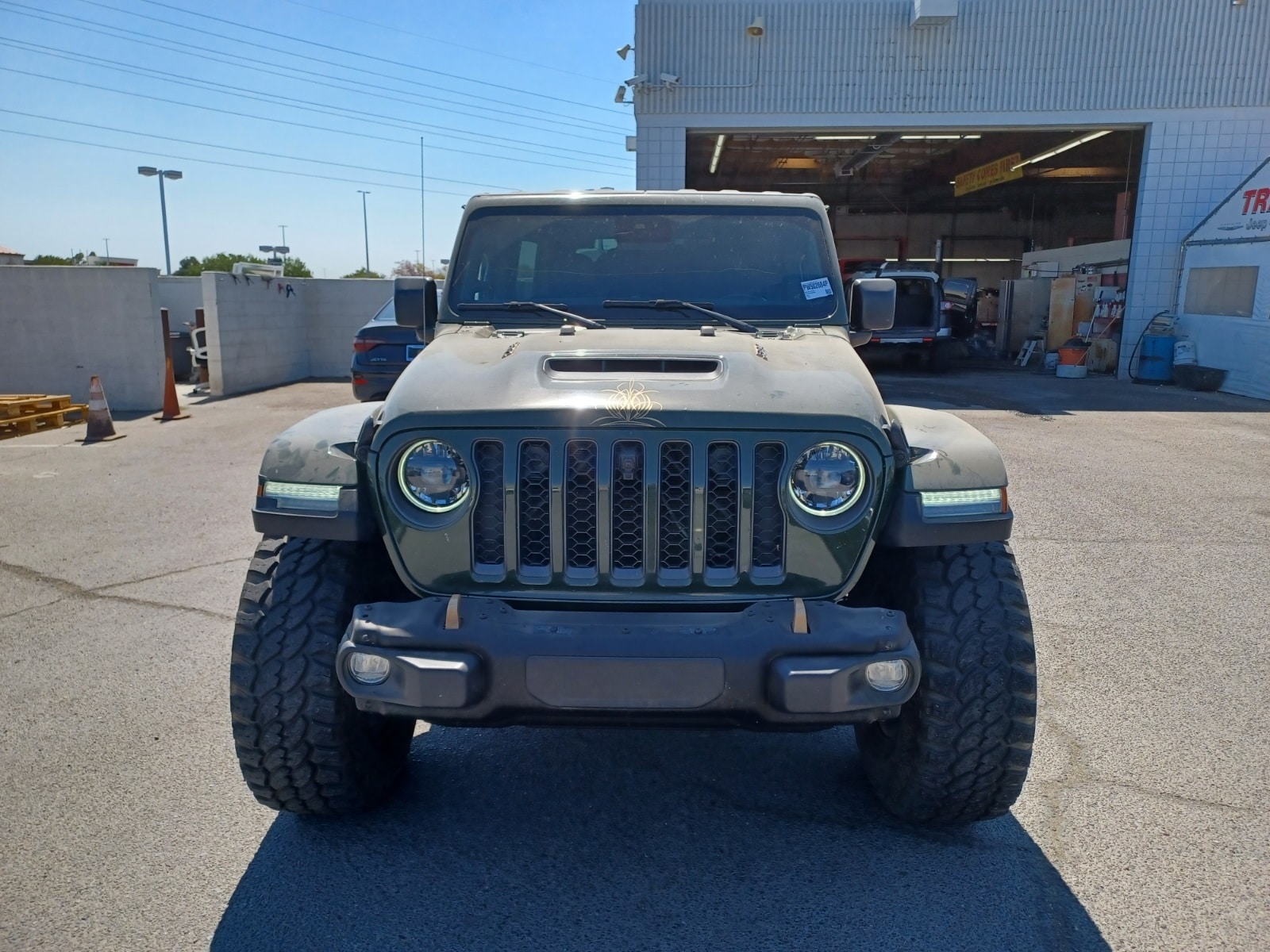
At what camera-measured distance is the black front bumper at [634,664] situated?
2473mm

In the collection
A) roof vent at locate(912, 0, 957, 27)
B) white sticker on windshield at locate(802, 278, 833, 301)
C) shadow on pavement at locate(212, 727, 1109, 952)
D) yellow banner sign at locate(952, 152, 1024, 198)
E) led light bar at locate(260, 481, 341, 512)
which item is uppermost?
roof vent at locate(912, 0, 957, 27)

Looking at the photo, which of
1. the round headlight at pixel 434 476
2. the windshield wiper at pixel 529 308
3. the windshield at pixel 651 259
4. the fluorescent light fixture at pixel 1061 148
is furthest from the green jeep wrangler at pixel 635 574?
the fluorescent light fixture at pixel 1061 148

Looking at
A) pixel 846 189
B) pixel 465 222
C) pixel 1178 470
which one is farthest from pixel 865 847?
pixel 846 189

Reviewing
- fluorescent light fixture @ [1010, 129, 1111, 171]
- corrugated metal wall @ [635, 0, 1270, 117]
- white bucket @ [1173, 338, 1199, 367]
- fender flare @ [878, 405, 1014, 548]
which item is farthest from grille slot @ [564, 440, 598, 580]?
fluorescent light fixture @ [1010, 129, 1111, 171]

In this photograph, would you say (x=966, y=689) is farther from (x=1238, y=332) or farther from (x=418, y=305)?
→ (x=1238, y=332)

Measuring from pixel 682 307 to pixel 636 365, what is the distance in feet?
2.65

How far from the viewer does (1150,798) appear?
3.27 meters

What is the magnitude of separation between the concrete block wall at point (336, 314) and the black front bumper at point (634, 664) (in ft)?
51.5

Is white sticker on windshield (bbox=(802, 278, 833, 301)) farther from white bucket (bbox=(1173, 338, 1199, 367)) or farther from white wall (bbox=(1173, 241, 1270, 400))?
white bucket (bbox=(1173, 338, 1199, 367))

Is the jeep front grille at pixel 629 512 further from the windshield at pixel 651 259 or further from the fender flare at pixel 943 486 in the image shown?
the windshield at pixel 651 259

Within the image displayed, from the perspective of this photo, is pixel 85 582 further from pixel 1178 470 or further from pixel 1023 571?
pixel 1178 470

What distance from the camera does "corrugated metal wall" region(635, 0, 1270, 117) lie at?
55.0 feet

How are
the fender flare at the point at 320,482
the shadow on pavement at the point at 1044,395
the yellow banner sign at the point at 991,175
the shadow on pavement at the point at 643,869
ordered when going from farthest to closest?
1. the yellow banner sign at the point at 991,175
2. the shadow on pavement at the point at 1044,395
3. the fender flare at the point at 320,482
4. the shadow on pavement at the point at 643,869

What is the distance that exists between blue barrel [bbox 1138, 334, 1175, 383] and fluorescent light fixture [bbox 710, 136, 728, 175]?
364 inches
